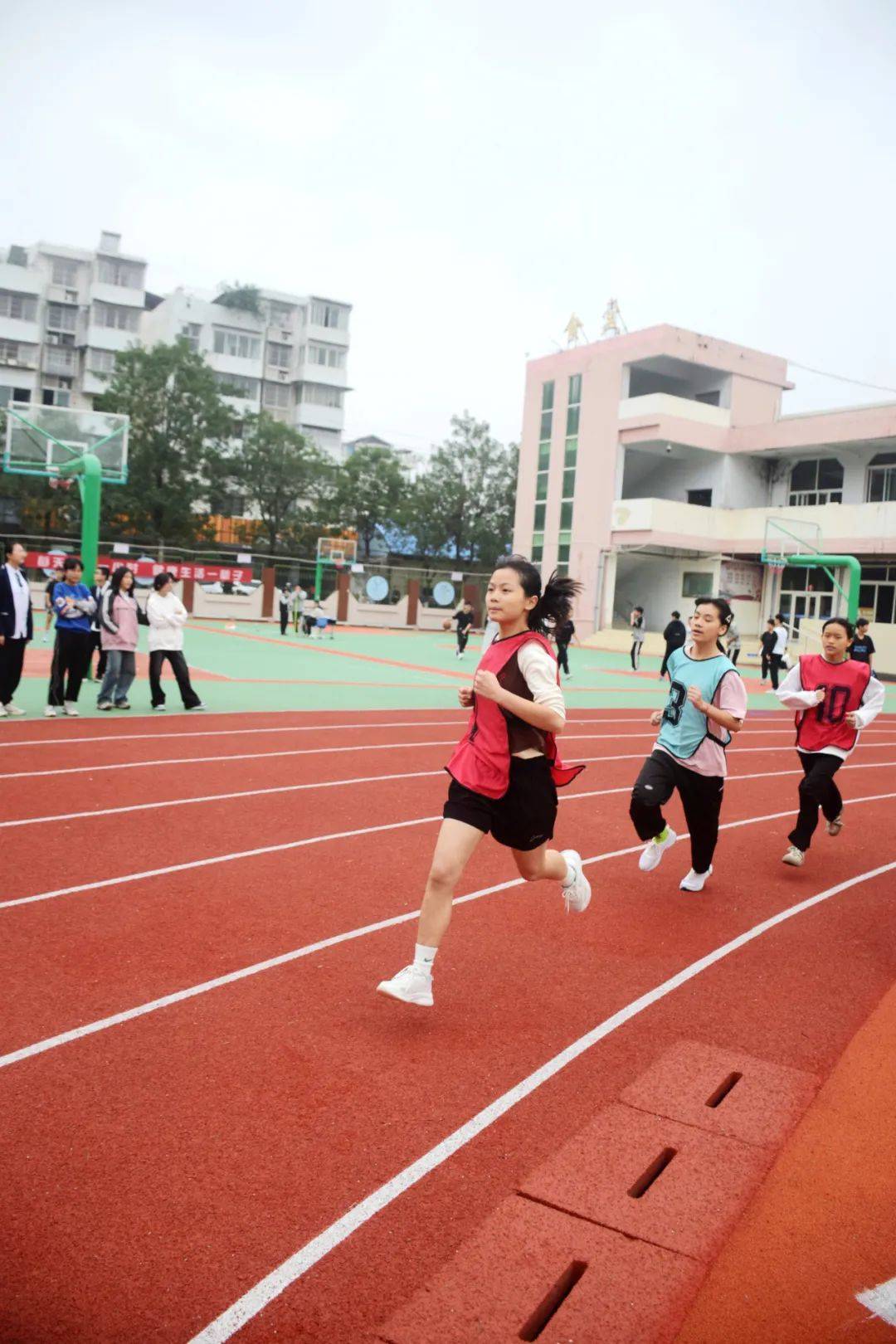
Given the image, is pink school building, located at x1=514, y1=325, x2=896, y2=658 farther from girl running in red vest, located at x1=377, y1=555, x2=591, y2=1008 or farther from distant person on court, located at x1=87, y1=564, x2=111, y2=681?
girl running in red vest, located at x1=377, y1=555, x2=591, y2=1008

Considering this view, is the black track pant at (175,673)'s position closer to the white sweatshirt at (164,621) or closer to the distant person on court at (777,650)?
the white sweatshirt at (164,621)

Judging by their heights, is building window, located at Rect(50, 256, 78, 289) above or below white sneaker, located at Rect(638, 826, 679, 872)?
above

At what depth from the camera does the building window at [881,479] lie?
3841 centimetres

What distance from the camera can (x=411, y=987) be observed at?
4.38 m

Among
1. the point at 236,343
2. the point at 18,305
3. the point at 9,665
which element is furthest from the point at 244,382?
the point at 9,665

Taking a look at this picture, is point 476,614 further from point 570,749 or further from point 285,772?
point 285,772

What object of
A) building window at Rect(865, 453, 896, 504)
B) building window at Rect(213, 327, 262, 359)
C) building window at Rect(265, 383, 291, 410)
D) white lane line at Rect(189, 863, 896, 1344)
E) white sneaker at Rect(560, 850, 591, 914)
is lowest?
white lane line at Rect(189, 863, 896, 1344)

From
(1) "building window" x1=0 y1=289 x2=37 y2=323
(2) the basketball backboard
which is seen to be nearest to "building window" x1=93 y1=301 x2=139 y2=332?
(1) "building window" x1=0 y1=289 x2=37 y2=323

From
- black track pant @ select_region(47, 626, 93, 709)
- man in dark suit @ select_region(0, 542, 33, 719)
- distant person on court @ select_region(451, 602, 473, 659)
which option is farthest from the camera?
distant person on court @ select_region(451, 602, 473, 659)

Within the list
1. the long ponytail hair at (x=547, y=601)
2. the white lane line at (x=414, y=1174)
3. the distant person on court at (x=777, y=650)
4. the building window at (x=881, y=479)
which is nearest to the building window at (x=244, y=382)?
the building window at (x=881, y=479)

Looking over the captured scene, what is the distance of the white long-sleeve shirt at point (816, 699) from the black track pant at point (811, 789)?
1.9 inches

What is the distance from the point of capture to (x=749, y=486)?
43.4m

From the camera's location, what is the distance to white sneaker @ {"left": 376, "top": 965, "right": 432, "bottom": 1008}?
4.37 m

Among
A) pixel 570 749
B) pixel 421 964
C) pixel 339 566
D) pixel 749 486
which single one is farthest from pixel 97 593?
pixel 749 486
